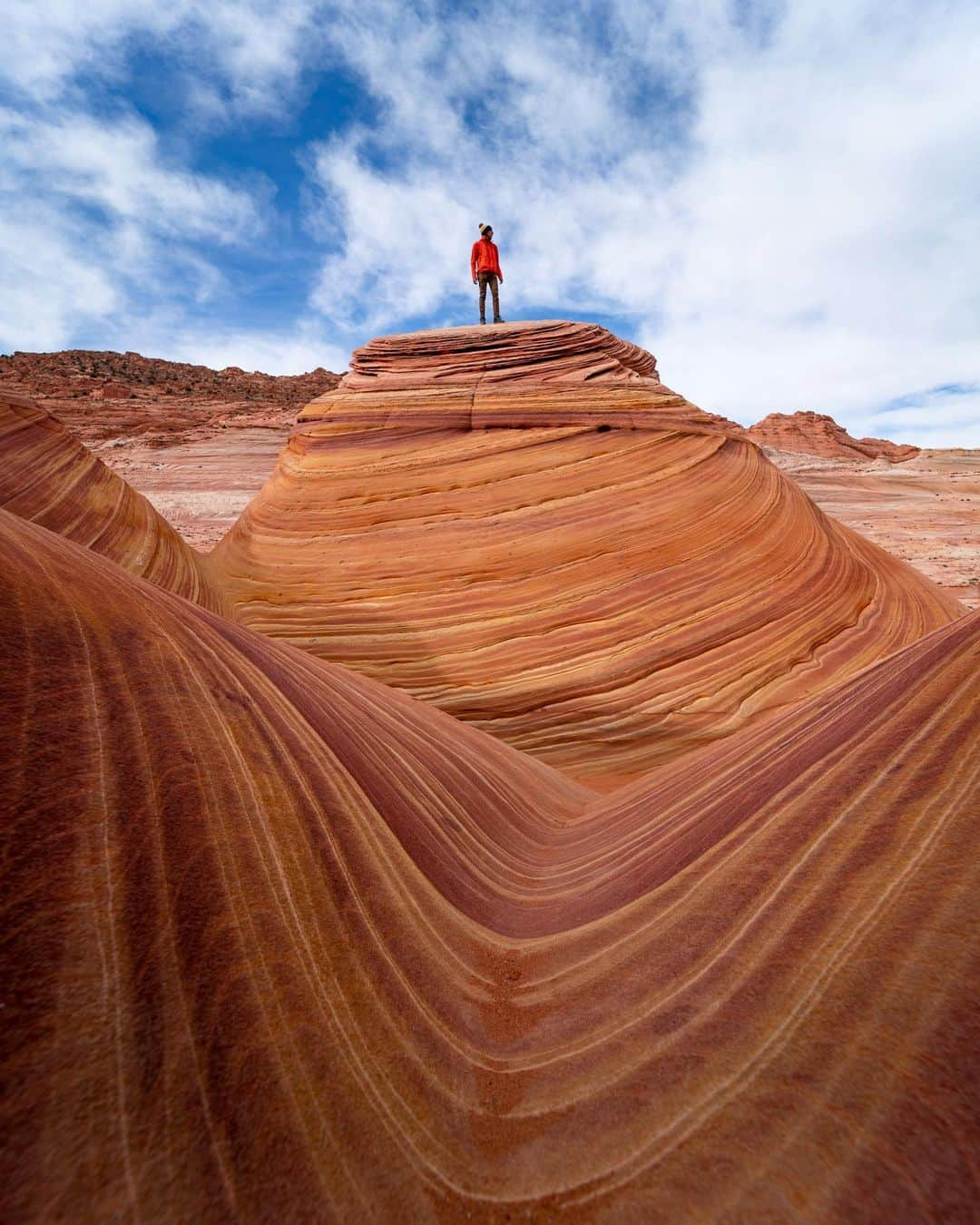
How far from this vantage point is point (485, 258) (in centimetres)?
656

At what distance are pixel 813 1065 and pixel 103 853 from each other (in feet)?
3.09

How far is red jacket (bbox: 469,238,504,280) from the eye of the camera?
6555mm

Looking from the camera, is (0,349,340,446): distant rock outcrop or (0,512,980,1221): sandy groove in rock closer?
(0,512,980,1221): sandy groove in rock

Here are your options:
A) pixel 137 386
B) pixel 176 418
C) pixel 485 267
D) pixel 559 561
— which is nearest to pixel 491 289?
pixel 485 267

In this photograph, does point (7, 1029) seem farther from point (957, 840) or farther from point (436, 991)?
point (957, 840)

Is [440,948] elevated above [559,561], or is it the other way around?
[559,561]

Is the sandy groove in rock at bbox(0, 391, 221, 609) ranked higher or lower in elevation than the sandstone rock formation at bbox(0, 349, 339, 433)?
lower

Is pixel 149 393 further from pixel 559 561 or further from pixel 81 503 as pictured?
pixel 559 561

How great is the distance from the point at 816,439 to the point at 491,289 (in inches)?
1282

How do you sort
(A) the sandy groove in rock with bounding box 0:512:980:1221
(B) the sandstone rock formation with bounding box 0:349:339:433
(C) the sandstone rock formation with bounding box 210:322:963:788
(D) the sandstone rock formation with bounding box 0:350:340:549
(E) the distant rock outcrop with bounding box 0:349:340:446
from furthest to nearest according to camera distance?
1. (B) the sandstone rock formation with bounding box 0:349:339:433
2. (E) the distant rock outcrop with bounding box 0:349:340:446
3. (D) the sandstone rock formation with bounding box 0:350:340:549
4. (C) the sandstone rock formation with bounding box 210:322:963:788
5. (A) the sandy groove in rock with bounding box 0:512:980:1221

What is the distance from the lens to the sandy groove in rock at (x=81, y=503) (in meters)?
3.55

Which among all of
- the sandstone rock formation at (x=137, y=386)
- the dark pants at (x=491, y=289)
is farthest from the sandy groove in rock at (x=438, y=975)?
the sandstone rock formation at (x=137, y=386)

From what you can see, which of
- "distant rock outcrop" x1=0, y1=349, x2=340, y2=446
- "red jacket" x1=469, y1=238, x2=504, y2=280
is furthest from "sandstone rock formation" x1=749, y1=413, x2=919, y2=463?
"red jacket" x1=469, y1=238, x2=504, y2=280

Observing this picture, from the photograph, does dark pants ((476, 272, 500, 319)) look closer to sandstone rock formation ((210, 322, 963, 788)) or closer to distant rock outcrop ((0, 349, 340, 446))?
sandstone rock formation ((210, 322, 963, 788))
